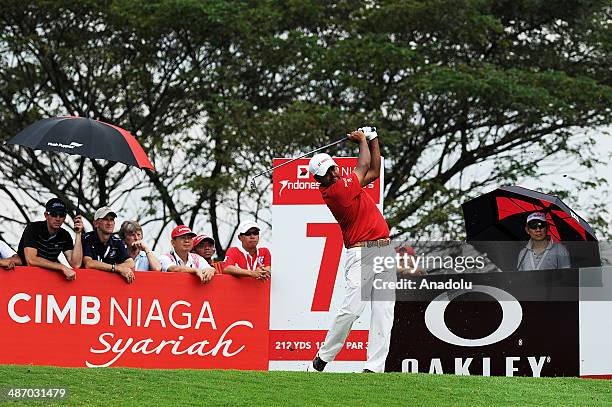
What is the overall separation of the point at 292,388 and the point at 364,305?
1509 mm

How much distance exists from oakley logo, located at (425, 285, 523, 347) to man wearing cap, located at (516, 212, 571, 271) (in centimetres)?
35

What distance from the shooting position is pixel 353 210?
11.5m

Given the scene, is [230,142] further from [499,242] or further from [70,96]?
[499,242]

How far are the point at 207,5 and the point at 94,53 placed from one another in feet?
10.1

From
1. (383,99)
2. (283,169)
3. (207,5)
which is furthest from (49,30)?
(283,169)

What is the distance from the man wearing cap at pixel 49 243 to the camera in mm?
12266

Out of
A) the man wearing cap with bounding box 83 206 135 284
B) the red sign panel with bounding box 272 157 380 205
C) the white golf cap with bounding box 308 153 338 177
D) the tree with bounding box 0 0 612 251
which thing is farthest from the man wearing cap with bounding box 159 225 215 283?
the tree with bounding box 0 0 612 251

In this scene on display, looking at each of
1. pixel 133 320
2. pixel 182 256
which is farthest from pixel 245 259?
pixel 133 320

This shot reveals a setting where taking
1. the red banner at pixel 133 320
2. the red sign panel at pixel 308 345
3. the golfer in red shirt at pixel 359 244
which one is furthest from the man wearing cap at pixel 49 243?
the golfer in red shirt at pixel 359 244

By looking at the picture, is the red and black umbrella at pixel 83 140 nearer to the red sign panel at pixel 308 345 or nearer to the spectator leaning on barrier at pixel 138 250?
the spectator leaning on barrier at pixel 138 250

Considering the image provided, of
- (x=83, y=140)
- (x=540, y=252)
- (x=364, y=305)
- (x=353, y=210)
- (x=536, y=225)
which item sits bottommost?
(x=364, y=305)

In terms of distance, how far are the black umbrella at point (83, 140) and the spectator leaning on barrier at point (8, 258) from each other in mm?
1027

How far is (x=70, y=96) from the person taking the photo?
29.2 m

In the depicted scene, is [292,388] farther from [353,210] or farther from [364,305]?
[353,210]
